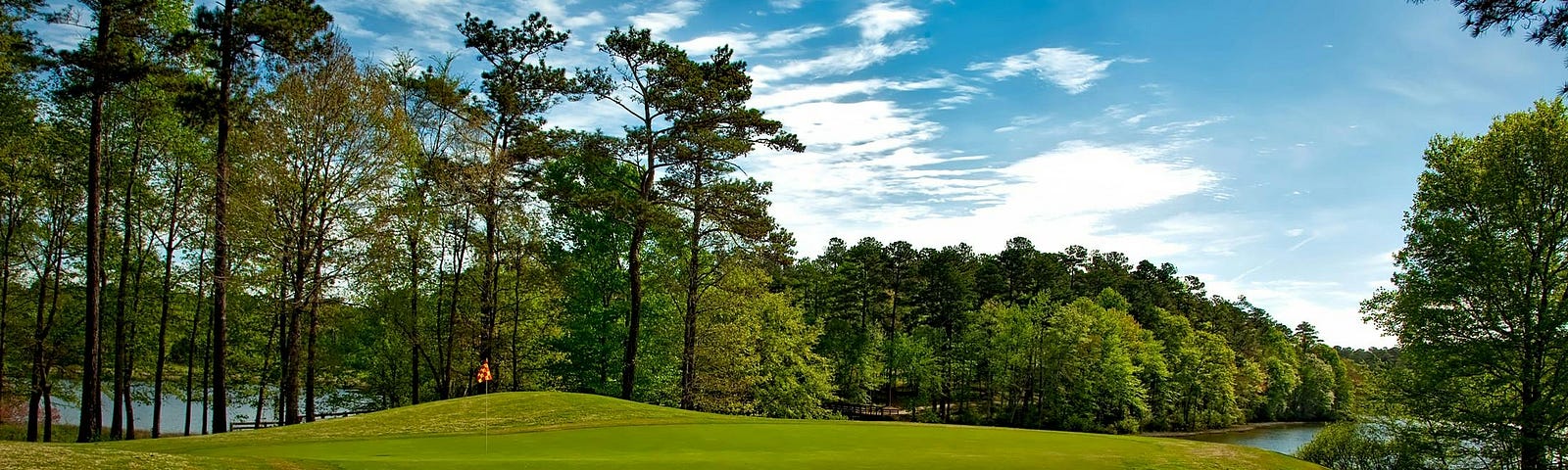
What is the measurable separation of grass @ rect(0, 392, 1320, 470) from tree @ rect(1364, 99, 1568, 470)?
47.7ft

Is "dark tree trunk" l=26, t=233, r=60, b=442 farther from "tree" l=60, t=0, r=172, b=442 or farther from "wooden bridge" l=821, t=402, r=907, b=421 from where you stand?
"wooden bridge" l=821, t=402, r=907, b=421

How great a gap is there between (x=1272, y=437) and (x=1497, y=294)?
3691 centimetres

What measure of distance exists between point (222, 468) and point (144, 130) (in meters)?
22.0

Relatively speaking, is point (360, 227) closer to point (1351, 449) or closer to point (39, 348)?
point (39, 348)

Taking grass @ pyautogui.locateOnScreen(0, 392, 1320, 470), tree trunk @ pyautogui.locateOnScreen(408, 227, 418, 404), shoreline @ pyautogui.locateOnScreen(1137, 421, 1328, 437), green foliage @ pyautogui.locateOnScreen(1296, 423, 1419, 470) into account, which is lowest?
shoreline @ pyautogui.locateOnScreen(1137, 421, 1328, 437)

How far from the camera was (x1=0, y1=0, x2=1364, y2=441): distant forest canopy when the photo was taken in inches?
859

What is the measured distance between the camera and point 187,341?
38.0 metres

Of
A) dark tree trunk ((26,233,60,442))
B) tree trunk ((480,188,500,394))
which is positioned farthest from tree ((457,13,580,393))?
dark tree trunk ((26,233,60,442))

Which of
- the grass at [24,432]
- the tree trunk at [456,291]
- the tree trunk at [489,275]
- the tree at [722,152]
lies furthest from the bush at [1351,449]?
the grass at [24,432]

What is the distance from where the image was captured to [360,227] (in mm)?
23047

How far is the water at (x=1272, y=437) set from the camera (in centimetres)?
4978

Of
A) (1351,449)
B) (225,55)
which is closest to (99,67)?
(225,55)

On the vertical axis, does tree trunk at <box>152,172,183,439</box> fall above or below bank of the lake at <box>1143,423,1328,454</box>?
above

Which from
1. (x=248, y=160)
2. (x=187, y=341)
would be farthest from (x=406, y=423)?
(x=187, y=341)
